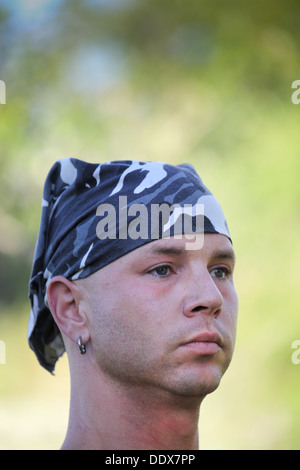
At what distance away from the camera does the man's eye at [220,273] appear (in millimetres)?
2416

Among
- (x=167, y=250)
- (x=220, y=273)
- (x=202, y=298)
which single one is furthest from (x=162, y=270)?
(x=220, y=273)

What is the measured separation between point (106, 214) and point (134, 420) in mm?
772

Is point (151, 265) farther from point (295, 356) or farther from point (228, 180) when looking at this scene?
point (295, 356)

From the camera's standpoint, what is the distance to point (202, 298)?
2186 mm

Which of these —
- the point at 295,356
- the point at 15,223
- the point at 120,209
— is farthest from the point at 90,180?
the point at 295,356

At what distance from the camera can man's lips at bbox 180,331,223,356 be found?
7.04ft

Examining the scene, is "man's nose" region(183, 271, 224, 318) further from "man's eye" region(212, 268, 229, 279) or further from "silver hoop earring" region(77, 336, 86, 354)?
"silver hoop earring" region(77, 336, 86, 354)

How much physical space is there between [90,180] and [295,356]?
616 cm

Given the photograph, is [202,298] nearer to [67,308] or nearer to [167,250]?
[167,250]

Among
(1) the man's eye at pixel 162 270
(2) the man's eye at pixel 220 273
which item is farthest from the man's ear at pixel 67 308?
(2) the man's eye at pixel 220 273

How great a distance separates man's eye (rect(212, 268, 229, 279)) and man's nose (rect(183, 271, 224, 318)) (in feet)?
0.54

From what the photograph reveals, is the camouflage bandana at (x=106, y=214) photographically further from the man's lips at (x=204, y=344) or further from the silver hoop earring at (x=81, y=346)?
the man's lips at (x=204, y=344)

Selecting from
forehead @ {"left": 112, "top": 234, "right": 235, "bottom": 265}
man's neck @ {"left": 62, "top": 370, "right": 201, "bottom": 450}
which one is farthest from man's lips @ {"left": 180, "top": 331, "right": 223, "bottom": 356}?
forehead @ {"left": 112, "top": 234, "right": 235, "bottom": 265}

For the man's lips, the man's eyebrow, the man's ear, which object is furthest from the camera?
the man's ear
